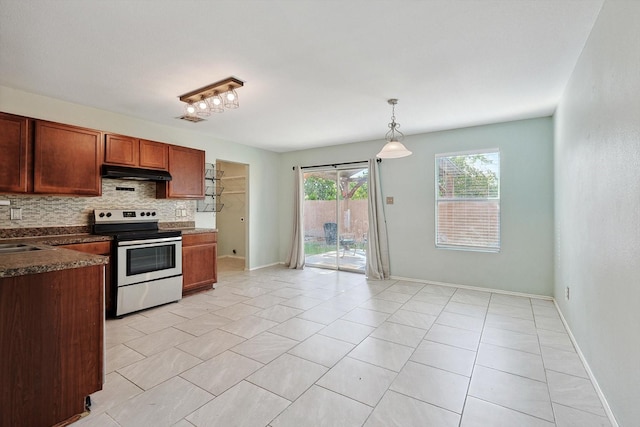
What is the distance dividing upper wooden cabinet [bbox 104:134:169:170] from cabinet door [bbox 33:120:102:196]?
12 centimetres

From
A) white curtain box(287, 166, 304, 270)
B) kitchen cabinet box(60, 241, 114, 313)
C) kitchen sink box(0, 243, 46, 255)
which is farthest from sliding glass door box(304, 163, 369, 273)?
kitchen sink box(0, 243, 46, 255)

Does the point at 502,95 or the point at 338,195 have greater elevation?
the point at 502,95

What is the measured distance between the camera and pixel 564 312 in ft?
10.5

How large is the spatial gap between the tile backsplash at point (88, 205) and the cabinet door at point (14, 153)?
33cm

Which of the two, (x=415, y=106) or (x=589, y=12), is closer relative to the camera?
(x=589, y=12)

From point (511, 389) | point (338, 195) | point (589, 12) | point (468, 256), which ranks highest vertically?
point (589, 12)

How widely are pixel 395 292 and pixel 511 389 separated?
7.72ft

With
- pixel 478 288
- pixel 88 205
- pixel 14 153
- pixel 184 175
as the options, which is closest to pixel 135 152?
pixel 184 175

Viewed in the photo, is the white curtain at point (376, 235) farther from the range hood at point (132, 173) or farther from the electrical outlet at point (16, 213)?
the electrical outlet at point (16, 213)

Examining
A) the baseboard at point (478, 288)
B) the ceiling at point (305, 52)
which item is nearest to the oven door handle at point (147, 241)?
the ceiling at point (305, 52)

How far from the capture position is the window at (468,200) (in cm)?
440

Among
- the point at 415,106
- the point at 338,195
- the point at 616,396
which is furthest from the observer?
the point at 338,195

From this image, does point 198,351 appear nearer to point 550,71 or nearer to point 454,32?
point 454,32

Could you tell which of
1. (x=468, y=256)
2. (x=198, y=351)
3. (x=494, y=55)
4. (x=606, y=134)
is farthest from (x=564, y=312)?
(x=198, y=351)
